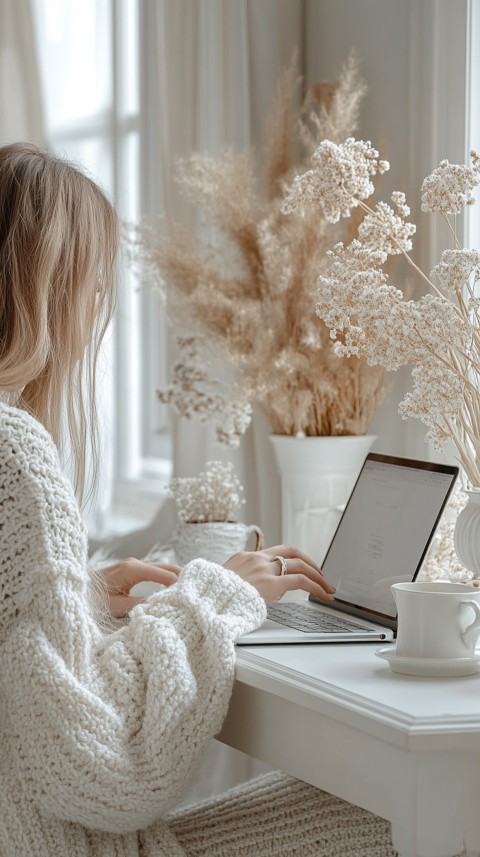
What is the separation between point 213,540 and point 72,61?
7.51ft

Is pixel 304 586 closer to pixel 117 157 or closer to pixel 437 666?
pixel 437 666

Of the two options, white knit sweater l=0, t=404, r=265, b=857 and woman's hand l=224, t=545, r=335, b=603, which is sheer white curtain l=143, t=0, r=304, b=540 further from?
white knit sweater l=0, t=404, r=265, b=857

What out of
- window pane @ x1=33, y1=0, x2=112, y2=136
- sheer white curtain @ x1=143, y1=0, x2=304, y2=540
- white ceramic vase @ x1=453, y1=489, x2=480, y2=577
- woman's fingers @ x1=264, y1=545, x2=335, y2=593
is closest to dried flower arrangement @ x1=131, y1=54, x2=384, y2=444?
sheer white curtain @ x1=143, y1=0, x2=304, y2=540

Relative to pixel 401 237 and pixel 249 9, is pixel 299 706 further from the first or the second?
pixel 249 9

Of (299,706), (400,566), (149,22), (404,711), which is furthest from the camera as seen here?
(149,22)

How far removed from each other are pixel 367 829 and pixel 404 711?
34 centimetres

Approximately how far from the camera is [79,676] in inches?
41.4

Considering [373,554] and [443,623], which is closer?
[443,623]

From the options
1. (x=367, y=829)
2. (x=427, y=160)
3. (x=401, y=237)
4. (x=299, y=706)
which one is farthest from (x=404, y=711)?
(x=427, y=160)

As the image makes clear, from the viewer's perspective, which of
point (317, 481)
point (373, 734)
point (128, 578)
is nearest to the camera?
point (373, 734)

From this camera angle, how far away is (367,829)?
45.6 inches

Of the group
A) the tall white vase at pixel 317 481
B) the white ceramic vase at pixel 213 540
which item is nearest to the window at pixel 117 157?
the tall white vase at pixel 317 481

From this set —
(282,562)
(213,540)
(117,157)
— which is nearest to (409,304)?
(282,562)

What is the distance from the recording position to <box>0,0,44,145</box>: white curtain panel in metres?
3.45
